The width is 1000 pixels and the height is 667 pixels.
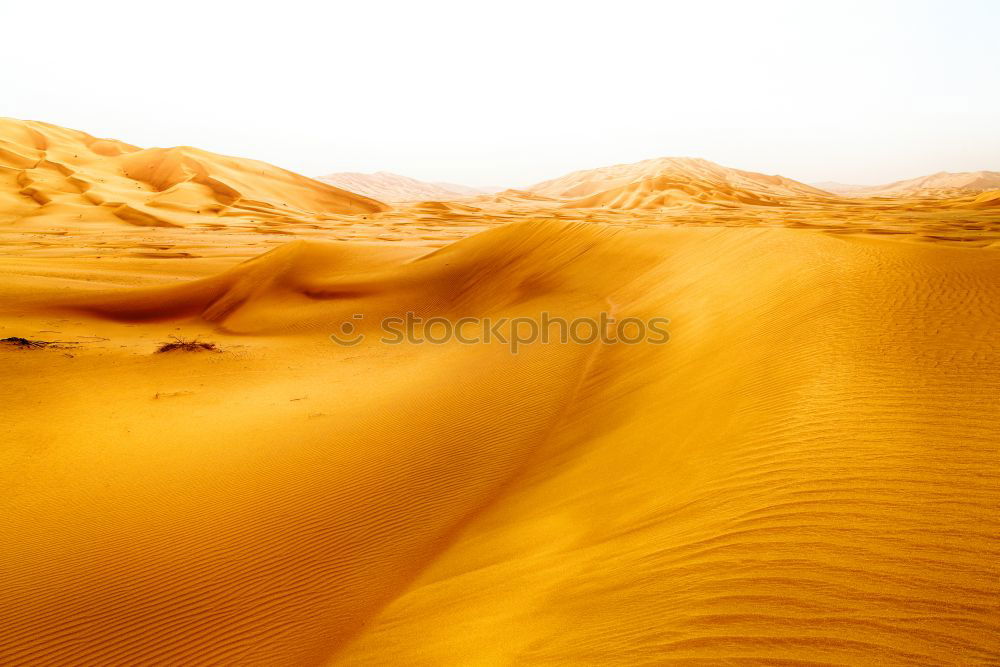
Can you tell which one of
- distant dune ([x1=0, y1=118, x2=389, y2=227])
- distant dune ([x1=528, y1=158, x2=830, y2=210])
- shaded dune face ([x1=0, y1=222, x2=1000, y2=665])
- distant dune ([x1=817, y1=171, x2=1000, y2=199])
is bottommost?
shaded dune face ([x1=0, y1=222, x2=1000, y2=665])

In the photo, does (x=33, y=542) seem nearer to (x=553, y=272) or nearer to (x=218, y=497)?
(x=218, y=497)

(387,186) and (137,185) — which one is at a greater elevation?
(387,186)

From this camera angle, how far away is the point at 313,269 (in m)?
14.7

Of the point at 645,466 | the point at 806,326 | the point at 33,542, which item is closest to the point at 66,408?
the point at 33,542

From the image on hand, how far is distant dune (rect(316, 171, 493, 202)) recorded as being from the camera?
122 meters

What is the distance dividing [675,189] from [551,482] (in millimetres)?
59025

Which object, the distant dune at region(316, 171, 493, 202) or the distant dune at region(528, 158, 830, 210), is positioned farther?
the distant dune at region(316, 171, 493, 202)

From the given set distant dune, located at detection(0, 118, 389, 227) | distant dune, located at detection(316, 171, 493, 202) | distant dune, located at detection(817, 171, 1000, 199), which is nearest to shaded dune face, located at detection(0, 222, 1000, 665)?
distant dune, located at detection(0, 118, 389, 227)

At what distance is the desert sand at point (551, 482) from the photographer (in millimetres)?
2297

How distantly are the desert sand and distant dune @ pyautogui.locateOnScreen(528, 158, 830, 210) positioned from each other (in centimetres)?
4527

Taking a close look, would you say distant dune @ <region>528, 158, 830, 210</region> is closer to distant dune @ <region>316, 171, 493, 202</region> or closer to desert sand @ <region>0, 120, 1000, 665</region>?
distant dune @ <region>316, 171, 493, 202</region>

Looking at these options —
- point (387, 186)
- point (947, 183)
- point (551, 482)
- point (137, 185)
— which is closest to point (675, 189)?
point (137, 185)

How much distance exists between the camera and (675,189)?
189 ft

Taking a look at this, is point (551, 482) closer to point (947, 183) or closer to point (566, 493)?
point (566, 493)
